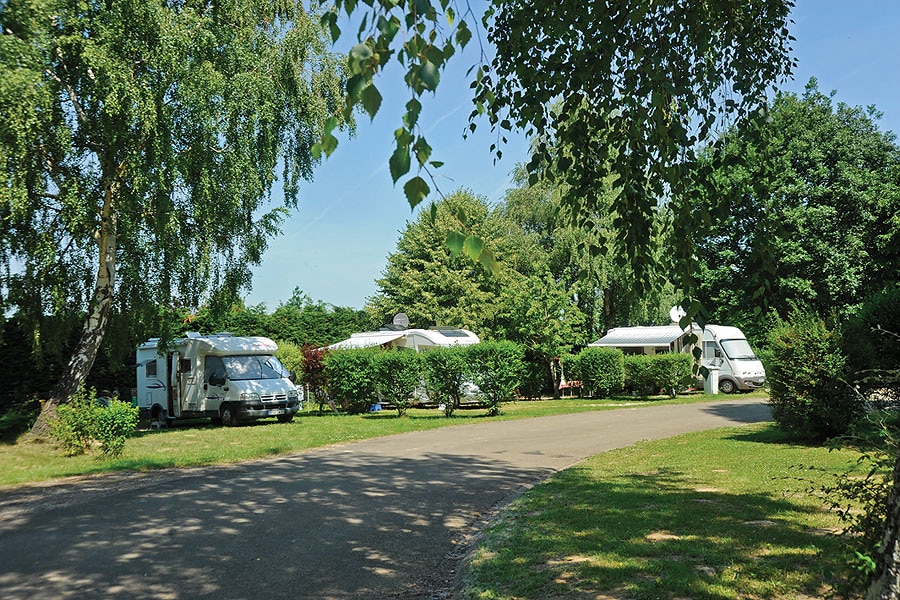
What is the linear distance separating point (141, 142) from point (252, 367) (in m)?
8.12

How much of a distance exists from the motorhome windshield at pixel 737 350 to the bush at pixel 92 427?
22.1 m

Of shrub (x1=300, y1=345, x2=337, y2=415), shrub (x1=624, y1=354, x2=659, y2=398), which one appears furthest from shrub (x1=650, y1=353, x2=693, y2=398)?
shrub (x1=300, y1=345, x2=337, y2=415)

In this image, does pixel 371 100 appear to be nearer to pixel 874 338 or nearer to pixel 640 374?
pixel 874 338

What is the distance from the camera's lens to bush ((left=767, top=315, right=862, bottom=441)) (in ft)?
36.6

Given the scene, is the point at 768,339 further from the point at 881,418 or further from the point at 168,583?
the point at 168,583

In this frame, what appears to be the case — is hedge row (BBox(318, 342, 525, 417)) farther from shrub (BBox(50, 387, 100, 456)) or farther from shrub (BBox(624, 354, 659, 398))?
shrub (BBox(50, 387, 100, 456))

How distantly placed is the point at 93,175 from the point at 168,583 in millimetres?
10993

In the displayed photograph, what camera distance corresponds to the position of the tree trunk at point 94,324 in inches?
553

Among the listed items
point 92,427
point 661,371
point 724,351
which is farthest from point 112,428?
point 724,351

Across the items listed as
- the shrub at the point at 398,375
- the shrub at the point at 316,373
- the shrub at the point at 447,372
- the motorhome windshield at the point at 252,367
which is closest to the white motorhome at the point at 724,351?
the shrub at the point at 447,372


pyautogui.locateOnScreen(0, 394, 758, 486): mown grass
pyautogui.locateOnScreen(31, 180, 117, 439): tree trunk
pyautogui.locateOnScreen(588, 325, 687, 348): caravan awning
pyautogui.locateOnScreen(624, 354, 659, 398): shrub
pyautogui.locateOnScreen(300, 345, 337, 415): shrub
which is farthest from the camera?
pyautogui.locateOnScreen(588, 325, 687, 348): caravan awning

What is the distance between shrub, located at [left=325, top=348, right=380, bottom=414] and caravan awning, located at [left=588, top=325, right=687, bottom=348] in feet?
38.4

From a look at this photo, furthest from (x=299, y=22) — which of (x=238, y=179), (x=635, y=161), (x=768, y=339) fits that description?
(x=635, y=161)

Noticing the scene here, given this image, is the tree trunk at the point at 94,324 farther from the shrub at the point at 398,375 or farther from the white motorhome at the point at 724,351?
the white motorhome at the point at 724,351
